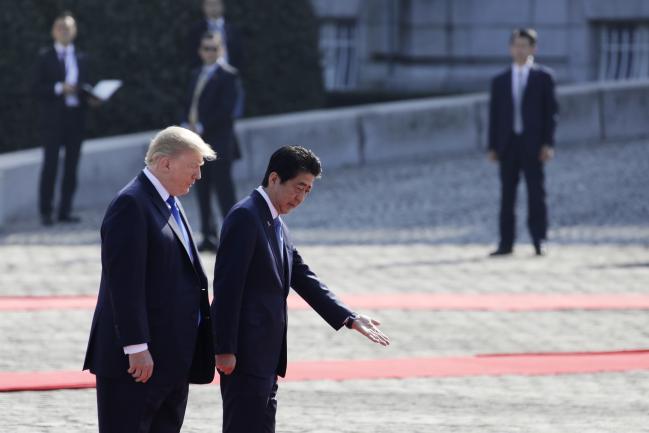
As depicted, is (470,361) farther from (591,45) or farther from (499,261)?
(591,45)

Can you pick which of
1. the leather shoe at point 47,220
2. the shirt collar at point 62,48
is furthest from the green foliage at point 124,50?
the leather shoe at point 47,220

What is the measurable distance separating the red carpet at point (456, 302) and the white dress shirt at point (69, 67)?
15.5 ft

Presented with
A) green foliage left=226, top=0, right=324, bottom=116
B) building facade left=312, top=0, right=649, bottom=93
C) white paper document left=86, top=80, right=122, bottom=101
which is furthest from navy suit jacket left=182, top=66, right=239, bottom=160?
building facade left=312, top=0, right=649, bottom=93

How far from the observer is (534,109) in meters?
14.3

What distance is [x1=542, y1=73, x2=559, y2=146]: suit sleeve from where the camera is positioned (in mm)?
14289

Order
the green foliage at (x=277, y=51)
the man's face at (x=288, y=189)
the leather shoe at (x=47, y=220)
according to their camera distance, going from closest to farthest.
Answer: the man's face at (x=288, y=189) → the leather shoe at (x=47, y=220) → the green foliage at (x=277, y=51)

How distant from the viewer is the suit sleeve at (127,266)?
230 inches

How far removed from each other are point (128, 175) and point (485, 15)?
895cm

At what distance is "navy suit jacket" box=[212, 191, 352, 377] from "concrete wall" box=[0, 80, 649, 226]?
11270 mm

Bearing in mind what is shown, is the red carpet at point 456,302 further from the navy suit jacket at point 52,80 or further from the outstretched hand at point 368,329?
the outstretched hand at point 368,329

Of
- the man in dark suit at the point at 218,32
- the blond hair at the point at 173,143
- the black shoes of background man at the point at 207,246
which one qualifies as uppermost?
the blond hair at the point at 173,143

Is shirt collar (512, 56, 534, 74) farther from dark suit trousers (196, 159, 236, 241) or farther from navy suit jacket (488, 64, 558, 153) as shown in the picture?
dark suit trousers (196, 159, 236, 241)

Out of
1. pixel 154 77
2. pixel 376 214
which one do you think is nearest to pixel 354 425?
pixel 376 214

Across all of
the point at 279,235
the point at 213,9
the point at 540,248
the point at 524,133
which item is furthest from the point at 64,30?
the point at 279,235
